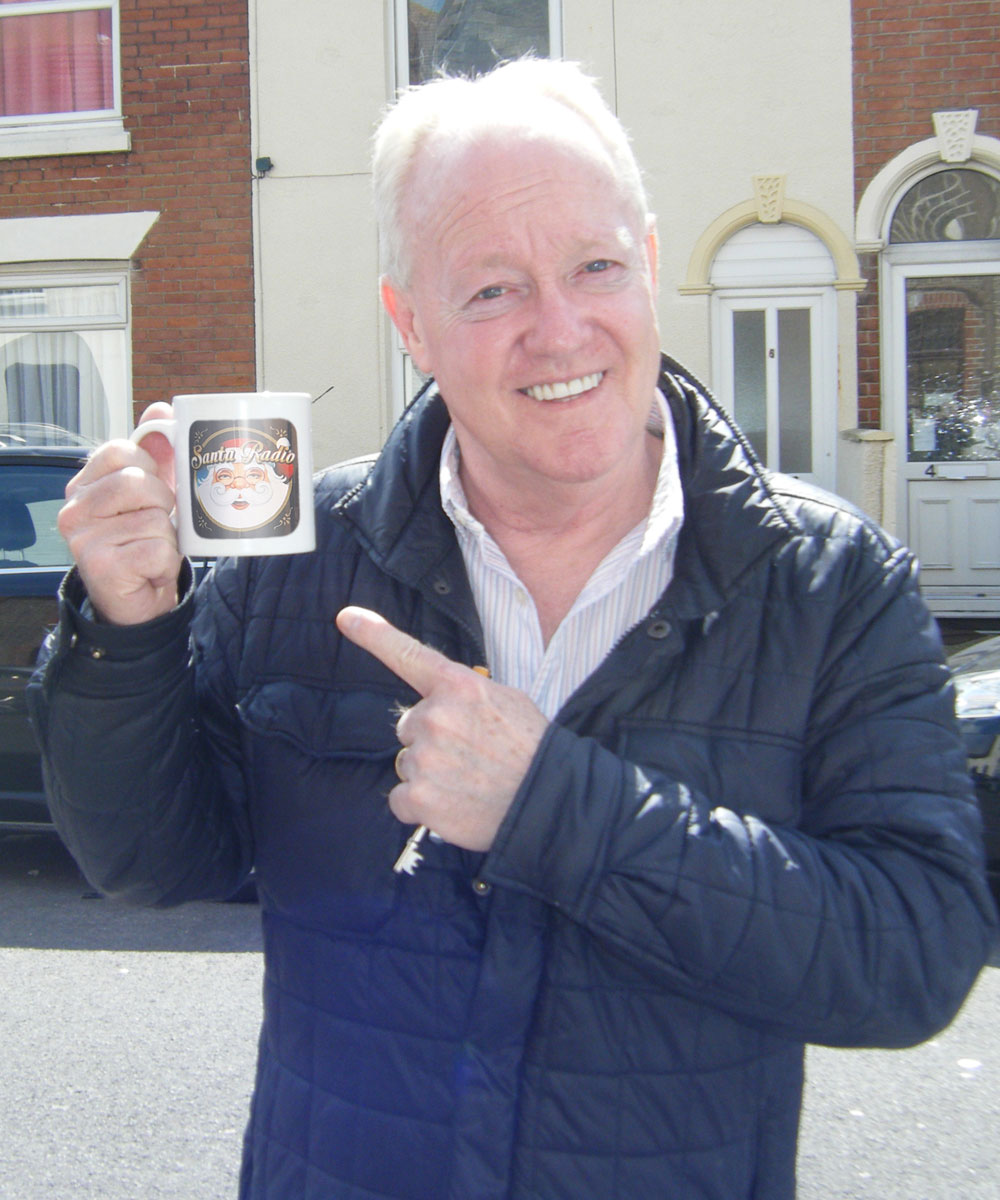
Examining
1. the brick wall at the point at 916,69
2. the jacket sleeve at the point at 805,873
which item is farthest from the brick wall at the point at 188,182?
the jacket sleeve at the point at 805,873

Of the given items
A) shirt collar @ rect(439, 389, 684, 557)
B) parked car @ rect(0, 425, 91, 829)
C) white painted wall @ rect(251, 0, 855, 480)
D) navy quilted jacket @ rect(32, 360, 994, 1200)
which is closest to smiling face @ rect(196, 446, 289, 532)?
navy quilted jacket @ rect(32, 360, 994, 1200)

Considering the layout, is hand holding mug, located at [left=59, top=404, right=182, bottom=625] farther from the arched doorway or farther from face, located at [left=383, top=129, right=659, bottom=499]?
the arched doorway

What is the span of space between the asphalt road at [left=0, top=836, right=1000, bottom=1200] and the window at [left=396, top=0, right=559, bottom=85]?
7921 mm

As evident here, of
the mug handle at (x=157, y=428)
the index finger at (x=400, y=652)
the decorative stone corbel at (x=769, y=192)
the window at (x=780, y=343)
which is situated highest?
the decorative stone corbel at (x=769, y=192)

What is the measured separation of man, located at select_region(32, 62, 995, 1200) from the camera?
128cm

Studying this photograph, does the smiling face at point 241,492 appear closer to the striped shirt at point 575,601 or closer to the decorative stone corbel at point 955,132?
the striped shirt at point 575,601

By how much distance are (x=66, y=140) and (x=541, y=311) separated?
10036 millimetres

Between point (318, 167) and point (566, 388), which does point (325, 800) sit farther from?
point (318, 167)

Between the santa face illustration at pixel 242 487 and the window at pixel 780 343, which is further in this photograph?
the window at pixel 780 343

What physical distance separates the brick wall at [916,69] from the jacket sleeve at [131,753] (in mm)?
9497

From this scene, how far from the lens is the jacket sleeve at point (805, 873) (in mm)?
1247

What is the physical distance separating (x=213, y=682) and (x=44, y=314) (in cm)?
1011

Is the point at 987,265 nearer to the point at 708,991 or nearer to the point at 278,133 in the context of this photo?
the point at 278,133

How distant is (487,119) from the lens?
159cm
